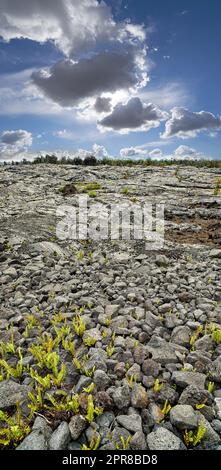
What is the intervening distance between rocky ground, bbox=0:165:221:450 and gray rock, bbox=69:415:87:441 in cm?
1

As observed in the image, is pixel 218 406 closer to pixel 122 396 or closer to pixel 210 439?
pixel 210 439

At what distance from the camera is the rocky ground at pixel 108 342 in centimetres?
315

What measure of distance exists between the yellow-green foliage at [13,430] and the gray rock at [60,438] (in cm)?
29

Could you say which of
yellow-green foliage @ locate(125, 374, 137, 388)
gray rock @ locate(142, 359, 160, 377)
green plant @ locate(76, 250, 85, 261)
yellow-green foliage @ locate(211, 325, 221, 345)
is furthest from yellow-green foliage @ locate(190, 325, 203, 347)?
green plant @ locate(76, 250, 85, 261)

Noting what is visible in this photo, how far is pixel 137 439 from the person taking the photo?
2988mm

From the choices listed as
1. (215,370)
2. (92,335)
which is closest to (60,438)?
(92,335)

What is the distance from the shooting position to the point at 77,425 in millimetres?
3135

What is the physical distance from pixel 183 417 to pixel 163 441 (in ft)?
1.10

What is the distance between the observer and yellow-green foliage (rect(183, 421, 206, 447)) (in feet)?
9.81

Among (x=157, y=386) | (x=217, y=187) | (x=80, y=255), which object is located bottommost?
(x=157, y=386)

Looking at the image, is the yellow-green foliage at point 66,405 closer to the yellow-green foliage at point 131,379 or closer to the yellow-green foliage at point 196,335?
the yellow-green foliage at point 131,379

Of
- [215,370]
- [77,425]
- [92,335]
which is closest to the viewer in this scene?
[77,425]
